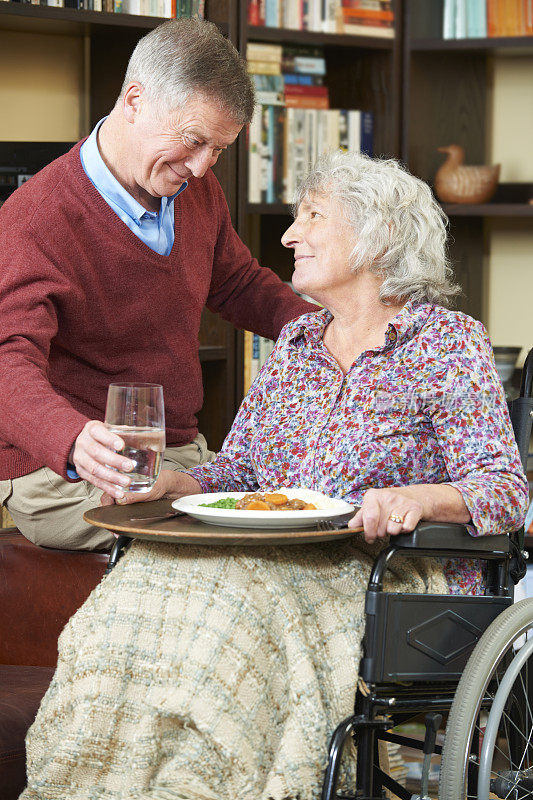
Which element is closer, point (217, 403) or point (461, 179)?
point (217, 403)

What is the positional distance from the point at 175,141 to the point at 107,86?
43.3 inches

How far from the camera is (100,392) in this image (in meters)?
2.31

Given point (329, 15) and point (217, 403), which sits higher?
point (329, 15)

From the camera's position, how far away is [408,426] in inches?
71.9

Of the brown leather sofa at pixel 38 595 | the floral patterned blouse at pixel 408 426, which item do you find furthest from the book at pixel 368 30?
the brown leather sofa at pixel 38 595

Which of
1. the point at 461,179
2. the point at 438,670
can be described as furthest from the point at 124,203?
the point at 461,179

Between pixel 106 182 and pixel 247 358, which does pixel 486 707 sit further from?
pixel 247 358

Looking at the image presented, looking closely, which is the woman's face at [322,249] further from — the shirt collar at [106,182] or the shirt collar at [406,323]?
the shirt collar at [106,182]

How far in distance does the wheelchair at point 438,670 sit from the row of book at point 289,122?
186cm

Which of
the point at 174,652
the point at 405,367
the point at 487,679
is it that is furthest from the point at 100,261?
the point at 487,679

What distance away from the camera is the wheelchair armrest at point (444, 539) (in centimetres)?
158

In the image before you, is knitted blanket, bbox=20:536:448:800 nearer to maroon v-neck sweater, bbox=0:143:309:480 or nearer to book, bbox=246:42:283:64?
maroon v-neck sweater, bbox=0:143:309:480

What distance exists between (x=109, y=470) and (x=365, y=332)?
574 millimetres

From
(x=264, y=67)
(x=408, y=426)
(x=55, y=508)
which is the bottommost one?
(x=55, y=508)
